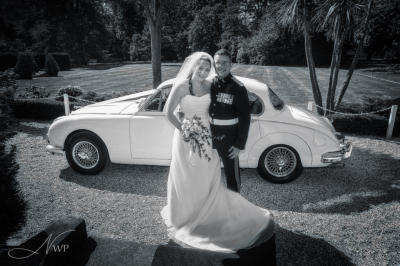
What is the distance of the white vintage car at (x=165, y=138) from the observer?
5.16 metres

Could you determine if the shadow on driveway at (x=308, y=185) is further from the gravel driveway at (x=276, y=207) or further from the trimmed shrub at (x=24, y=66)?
the trimmed shrub at (x=24, y=66)

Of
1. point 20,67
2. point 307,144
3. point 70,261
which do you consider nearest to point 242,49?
point 20,67

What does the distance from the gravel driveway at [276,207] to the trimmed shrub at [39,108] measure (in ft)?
11.6

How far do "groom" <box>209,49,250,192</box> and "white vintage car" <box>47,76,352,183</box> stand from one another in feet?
4.76

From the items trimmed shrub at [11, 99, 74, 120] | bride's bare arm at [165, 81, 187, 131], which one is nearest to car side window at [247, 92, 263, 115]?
bride's bare arm at [165, 81, 187, 131]

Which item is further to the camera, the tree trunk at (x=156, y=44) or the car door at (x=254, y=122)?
the tree trunk at (x=156, y=44)

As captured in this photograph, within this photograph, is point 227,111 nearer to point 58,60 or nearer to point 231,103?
point 231,103

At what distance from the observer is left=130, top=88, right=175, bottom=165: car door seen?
5309 millimetres

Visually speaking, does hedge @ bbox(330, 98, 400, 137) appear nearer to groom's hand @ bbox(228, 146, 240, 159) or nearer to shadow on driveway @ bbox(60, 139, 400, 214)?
shadow on driveway @ bbox(60, 139, 400, 214)

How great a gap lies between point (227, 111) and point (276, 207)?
191cm

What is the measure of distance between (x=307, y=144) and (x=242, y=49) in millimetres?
36009

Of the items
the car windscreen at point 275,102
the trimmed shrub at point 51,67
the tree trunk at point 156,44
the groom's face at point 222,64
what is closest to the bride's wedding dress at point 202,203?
the groom's face at point 222,64

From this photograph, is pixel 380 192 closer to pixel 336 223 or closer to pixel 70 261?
Answer: pixel 336 223

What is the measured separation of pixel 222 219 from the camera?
3.72m
